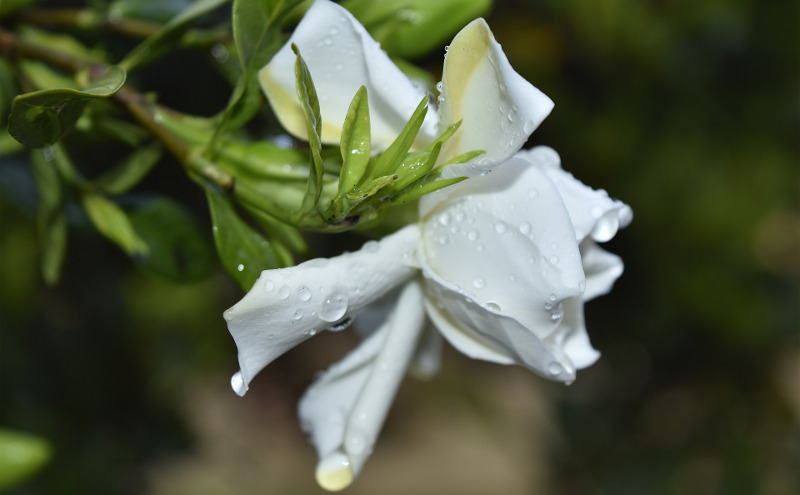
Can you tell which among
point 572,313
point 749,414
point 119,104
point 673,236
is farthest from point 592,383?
point 119,104

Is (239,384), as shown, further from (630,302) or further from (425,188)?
(630,302)

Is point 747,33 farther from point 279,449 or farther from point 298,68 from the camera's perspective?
point 279,449

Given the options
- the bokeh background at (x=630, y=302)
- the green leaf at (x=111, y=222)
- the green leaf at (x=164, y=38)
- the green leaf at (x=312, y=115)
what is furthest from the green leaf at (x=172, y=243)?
the bokeh background at (x=630, y=302)

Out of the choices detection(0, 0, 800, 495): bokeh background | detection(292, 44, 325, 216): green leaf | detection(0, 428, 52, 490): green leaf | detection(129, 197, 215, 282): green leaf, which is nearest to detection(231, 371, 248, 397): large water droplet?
detection(292, 44, 325, 216): green leaf

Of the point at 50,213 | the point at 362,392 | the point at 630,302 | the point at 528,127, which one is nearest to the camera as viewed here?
the point at 528,127

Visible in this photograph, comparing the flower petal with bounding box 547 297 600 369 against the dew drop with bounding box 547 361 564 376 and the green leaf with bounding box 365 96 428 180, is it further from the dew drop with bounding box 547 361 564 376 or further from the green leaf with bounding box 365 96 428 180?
the green leaf with bounding box 365 96 428 180

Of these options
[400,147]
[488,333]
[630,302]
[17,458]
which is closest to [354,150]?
[400,147]
